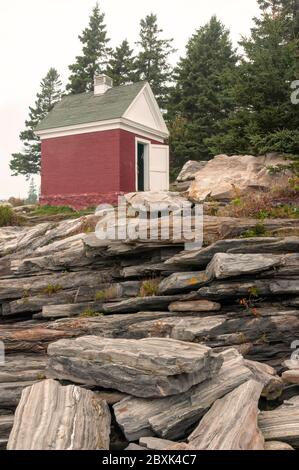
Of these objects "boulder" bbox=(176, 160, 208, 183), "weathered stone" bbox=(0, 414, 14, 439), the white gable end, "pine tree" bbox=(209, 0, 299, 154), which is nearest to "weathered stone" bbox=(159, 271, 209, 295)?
"weathered stone" bbox=(0, 414, 14, 439)

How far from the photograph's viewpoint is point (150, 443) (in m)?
6.15

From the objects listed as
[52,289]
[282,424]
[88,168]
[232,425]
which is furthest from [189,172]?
[232,425]

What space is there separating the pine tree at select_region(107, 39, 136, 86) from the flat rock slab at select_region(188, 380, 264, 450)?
38106mm

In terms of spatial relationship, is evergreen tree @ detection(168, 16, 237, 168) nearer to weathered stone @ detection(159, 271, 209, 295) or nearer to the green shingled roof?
the green shingled roof

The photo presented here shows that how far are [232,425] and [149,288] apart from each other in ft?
15.2

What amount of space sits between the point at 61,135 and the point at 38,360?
17.2 metres

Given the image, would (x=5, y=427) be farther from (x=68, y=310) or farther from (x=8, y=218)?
(x=8, y=218)

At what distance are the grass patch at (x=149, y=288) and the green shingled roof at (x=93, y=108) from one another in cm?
1365

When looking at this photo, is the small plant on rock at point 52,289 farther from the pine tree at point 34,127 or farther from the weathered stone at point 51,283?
the pine tree at point 34,127

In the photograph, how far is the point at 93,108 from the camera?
948 inches

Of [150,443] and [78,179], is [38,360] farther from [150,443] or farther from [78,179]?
[78,179]

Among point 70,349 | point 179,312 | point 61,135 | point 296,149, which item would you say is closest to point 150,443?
point 70,349

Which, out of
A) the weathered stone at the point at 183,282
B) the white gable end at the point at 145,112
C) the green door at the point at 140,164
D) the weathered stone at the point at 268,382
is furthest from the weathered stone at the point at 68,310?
the green door at the point at 140,164

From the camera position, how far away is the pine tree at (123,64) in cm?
4047
